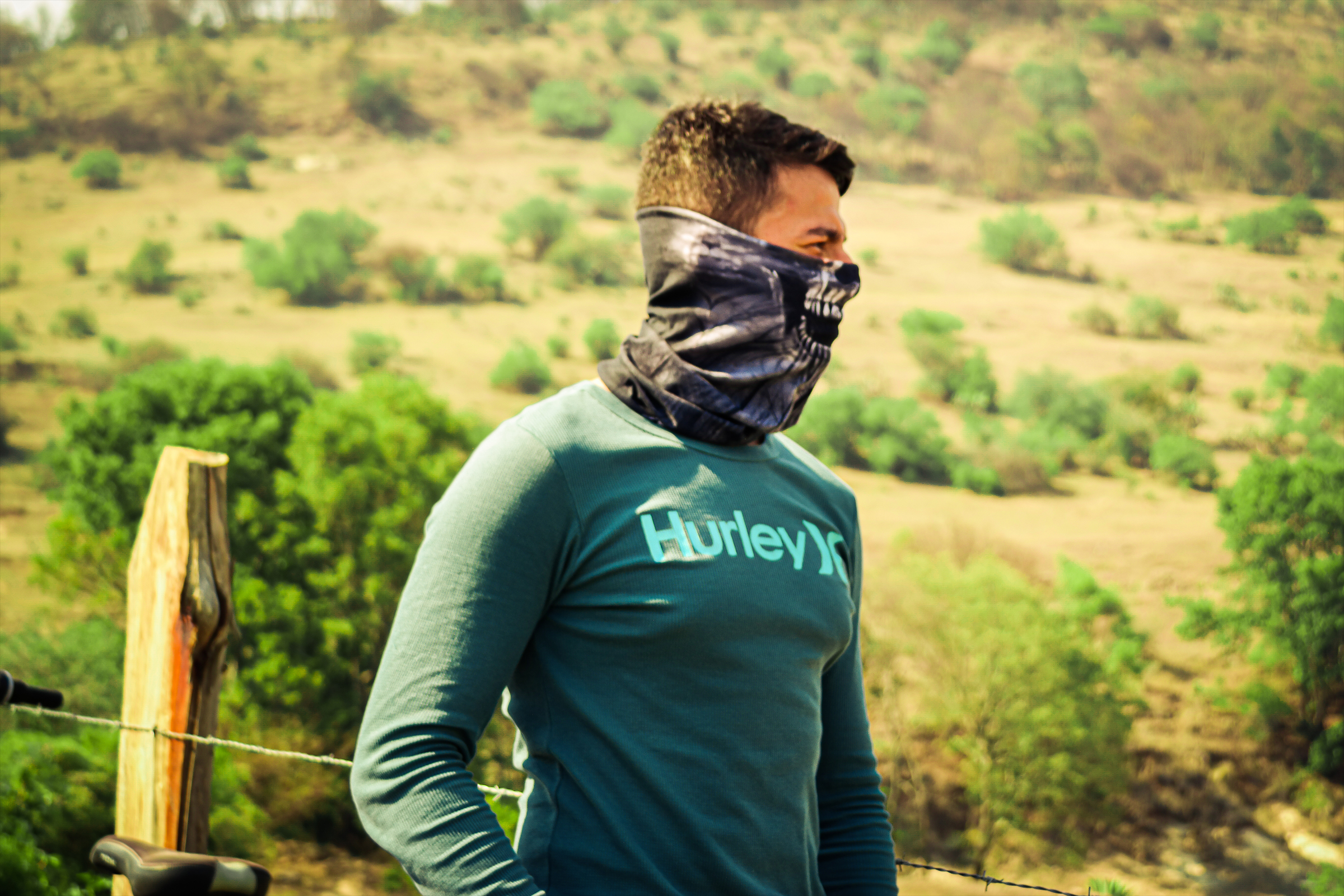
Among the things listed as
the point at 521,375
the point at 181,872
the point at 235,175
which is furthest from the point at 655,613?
the point at 235,175

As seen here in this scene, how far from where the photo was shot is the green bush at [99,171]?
167 ft

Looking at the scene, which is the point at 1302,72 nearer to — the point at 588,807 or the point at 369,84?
the point at 369,84

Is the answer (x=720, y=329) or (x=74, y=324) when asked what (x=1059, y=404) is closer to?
(x=74, y=324)

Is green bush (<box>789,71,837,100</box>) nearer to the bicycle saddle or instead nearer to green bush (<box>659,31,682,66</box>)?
green bush (<box>659,31,682,66</box>)

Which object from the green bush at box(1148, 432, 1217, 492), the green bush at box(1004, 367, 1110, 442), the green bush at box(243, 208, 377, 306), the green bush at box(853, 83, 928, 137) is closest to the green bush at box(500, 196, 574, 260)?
the green bush at box(243, 208, 377, 306)

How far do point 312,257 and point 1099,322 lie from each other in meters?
34.2

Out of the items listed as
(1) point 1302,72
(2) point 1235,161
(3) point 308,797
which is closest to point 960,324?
(2) point 1235,161

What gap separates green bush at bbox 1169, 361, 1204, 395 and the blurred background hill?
9.6 inches

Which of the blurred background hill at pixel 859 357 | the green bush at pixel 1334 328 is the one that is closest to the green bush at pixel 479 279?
the blurred background hill at pixel 859 357

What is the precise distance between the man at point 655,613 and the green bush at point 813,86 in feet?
229

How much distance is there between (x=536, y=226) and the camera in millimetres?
49469

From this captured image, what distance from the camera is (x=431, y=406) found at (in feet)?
62.8

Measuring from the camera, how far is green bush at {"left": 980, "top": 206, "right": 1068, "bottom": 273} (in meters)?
50.5

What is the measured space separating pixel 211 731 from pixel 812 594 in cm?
181
